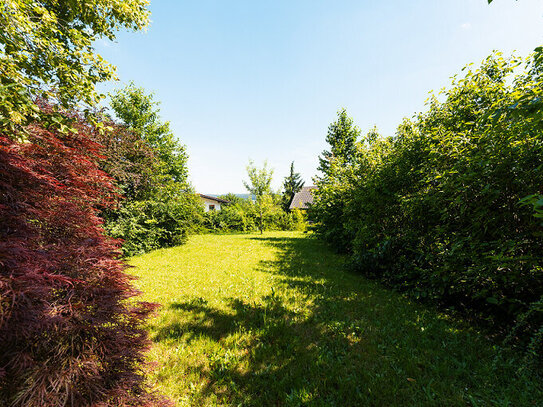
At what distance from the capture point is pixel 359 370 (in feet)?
8.98

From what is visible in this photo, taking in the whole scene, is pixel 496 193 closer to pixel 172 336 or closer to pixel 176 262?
pixel 172 336

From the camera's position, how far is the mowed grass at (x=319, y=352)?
92.4 inches

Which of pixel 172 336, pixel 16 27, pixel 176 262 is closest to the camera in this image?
pixel 172 336

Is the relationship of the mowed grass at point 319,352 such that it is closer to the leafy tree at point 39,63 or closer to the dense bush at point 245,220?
the leafy tree at point 39,63

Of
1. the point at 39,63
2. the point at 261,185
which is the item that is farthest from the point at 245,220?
the point at 39,63

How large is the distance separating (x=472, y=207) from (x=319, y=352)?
369 centimetres

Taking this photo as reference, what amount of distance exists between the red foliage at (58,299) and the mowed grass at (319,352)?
1.03 metres

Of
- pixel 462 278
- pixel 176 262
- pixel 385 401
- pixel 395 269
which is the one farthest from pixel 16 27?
pixel 395 269

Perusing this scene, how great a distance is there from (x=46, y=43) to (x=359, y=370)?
8.26 m

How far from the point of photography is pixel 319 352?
10.2 ft

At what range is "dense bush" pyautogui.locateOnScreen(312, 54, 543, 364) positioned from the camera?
291 centimetres

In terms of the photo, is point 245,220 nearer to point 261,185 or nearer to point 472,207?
point 261,185

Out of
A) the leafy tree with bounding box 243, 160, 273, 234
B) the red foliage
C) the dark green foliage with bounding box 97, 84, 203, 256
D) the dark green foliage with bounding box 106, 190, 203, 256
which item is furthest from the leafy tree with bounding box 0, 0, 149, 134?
the leafy tree with bounding box 243, 160, 273, 234

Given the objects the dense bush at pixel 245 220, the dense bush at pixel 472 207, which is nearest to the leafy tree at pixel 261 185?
the dense bush at pixel 245 220
